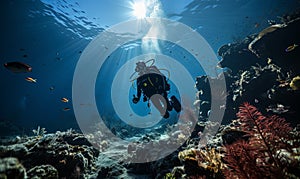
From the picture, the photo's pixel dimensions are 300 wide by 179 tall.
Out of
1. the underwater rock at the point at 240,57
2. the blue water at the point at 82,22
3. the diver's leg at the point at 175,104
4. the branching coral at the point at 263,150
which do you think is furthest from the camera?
the blue water at the point at 82,22

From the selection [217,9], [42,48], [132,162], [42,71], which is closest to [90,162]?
[132,162]

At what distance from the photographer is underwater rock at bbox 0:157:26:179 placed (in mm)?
2533

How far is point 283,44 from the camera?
444 inches

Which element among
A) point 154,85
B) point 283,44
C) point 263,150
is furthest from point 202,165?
point 283,44

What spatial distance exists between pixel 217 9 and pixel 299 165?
24.1 m

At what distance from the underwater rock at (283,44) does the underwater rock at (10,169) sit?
13395 mm

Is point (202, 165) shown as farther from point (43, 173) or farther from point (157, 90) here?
point (43, 173)

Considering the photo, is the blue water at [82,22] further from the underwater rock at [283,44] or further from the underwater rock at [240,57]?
the underwater rock at [283,44]

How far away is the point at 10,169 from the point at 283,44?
557 inches

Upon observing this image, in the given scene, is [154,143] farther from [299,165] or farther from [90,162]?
[299,165]

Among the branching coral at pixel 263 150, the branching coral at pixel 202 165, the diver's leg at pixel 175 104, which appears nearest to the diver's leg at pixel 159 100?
the diver's leg at pixel 175 104

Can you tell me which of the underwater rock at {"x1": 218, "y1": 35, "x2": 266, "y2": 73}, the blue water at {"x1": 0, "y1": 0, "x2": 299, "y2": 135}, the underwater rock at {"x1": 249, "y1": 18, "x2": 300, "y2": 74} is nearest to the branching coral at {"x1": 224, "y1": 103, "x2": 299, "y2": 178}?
the underwater rock at {"x1": 249, "y1": 18, "x2": 300, "y2": 74}

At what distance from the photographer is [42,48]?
28719 mm

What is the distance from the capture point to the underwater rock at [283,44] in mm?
10844
